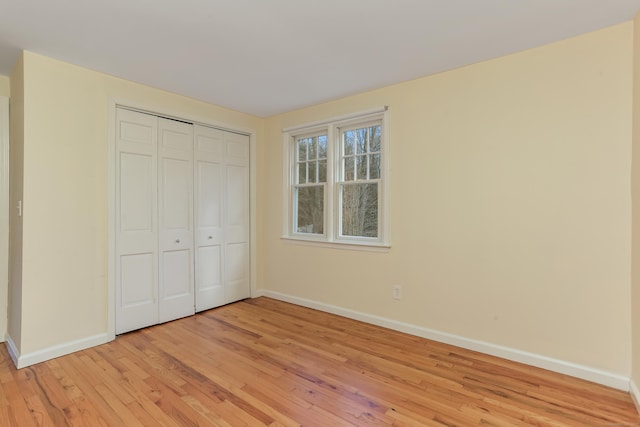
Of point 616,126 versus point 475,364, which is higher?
point 616,126

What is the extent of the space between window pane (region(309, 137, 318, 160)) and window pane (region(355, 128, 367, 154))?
60 centimetres

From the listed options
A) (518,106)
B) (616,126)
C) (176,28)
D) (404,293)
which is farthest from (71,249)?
(616,126)

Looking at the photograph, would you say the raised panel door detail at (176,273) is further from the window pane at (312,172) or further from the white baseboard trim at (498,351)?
the window pane at (312,172)

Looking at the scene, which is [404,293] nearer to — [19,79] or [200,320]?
[200,320]

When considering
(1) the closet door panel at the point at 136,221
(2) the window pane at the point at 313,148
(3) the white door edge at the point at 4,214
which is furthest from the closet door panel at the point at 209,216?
(3) the white door edge at the point at 4,214

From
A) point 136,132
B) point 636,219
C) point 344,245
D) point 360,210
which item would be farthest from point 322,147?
point 636,219

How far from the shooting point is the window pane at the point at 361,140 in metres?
3.54

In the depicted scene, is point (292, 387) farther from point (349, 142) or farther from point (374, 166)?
point (349, 142)

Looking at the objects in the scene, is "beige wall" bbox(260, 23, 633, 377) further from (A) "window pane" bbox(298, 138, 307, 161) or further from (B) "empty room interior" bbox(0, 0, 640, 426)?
(A) "window pane" bbox(298, 138, 307, 161)

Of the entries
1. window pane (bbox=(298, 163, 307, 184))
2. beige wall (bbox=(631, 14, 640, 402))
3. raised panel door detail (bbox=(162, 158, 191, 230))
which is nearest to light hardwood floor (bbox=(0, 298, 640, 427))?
beige wall (bbox=(631, 14, 640, 402))

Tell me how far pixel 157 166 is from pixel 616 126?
3.86 meters

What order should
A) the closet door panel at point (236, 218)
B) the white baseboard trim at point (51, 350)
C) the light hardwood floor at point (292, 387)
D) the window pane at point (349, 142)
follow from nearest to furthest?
the light hardwood floor at point (292, 387) → the white baseboard trim at point (51, 350) → the window pane at point (349, 142) → the closet door panel at point (236, 218)

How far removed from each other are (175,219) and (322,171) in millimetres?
1765

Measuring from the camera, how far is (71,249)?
271 centimetres
